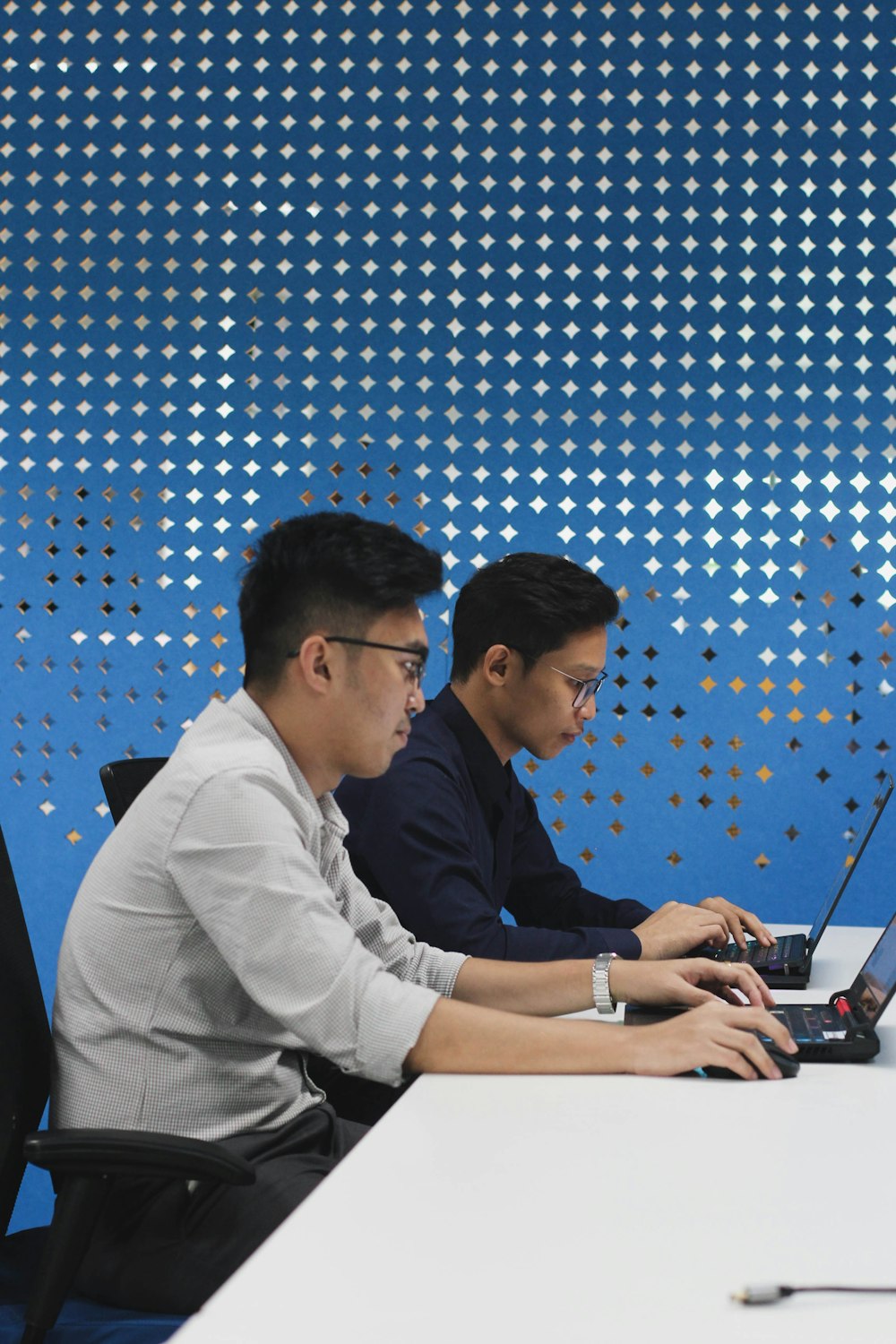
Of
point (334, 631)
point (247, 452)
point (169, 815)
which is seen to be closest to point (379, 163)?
point (247, 452)

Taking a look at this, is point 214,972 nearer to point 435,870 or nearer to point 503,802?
point 435,870

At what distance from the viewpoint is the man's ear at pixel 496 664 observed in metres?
2.25

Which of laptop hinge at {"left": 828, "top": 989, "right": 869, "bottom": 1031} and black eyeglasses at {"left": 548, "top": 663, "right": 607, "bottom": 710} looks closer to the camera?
laptop hinge at {"left": 828, "top": 989, "right": 869, "bottom": 1031}

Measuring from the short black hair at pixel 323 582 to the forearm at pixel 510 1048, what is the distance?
47cm

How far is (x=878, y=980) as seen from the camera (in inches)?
63.8

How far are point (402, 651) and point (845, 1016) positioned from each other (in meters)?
0.73

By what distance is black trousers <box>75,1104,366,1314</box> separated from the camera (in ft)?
4.30

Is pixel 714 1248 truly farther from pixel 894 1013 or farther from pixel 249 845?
pixel 894 1013

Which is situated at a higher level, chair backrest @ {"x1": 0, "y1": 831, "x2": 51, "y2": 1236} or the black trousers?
chair backrest @ {"x1": 0, "y1": 831, "x2": 51, "y2": 1236}

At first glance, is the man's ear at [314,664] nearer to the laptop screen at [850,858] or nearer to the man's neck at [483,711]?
the man's neck at [483,711]

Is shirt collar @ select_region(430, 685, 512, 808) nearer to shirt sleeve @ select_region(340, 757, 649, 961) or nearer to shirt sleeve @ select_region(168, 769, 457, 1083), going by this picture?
shirt sleeve @ select_region(340, 757, 649, 961)

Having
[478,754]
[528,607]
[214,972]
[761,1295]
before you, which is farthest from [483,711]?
[761,1295]

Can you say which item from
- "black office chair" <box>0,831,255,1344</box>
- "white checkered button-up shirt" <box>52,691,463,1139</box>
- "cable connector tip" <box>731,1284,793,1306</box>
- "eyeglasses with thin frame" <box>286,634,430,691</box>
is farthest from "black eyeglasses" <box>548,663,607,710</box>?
"cable connector tip" <box>731,1284,793,1306</box>

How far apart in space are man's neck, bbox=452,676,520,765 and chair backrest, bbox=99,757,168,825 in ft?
1.74
